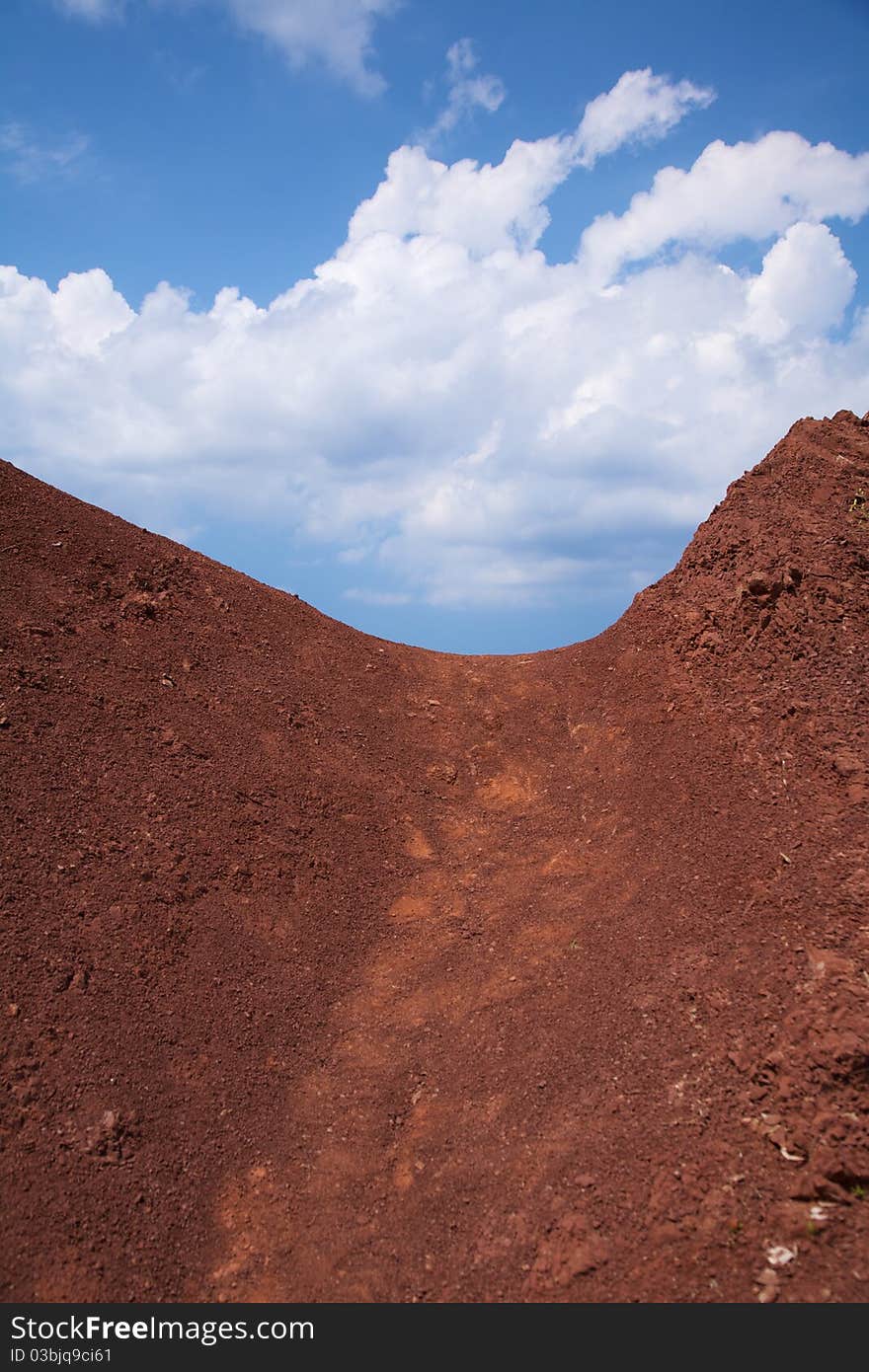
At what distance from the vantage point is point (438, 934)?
34.3ft

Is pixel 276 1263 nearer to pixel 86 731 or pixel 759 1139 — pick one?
pixel 759 1139

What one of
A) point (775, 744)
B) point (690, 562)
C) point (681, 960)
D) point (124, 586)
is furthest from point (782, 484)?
point (124, 586)

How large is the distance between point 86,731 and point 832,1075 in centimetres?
961

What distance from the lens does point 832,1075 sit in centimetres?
661

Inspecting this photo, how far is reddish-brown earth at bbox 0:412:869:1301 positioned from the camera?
6547 millimetres

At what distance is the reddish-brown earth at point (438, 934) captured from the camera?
21.5ft

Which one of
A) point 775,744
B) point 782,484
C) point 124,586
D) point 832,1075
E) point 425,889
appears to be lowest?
point 832,1075

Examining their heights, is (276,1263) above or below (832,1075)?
below

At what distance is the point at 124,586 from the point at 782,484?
1136 centimetres

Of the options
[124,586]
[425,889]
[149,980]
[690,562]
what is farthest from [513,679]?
[149,980]

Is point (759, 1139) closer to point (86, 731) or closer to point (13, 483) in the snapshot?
point (86, 731)

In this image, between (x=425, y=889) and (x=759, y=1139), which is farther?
(x=425, y=889)
